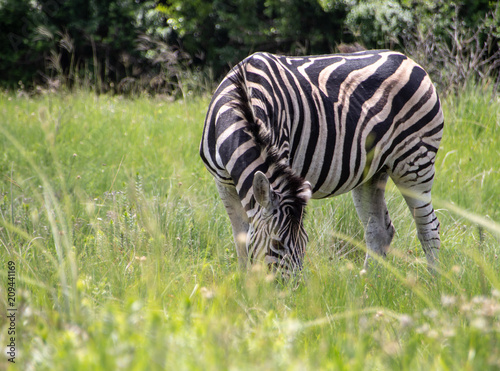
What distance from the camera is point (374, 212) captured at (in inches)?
168

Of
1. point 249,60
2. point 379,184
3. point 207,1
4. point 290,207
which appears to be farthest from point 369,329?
point 207,1

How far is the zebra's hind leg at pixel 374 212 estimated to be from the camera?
166 inches

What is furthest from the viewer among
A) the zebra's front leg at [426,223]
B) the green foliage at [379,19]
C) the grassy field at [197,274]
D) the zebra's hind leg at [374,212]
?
the green foliage at [379,19]

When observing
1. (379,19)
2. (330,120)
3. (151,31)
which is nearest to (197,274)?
(330,120)

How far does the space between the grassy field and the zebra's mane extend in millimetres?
416

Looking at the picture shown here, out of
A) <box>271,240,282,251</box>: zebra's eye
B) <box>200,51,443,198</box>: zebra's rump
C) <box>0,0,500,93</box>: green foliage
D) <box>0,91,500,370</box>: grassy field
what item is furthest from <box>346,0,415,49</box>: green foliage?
<box>271,240,282,251</box>: zebra's eye

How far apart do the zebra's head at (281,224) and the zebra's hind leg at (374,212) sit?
170cm

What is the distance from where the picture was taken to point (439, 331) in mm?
1942

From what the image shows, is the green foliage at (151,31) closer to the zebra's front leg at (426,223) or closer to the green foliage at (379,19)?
the green foliage at (379,19)

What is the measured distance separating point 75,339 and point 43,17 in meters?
15.8

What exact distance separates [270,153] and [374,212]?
1.78m

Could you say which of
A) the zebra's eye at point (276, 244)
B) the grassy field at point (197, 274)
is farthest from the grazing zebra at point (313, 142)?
the grassy field at point (197, 274)

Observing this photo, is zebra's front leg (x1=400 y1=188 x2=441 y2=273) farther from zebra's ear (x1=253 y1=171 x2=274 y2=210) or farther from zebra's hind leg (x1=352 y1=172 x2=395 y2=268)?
zebra's ear (x1=253 y1=171 x2=274 y2=210)

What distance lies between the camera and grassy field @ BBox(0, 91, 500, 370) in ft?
5.12
